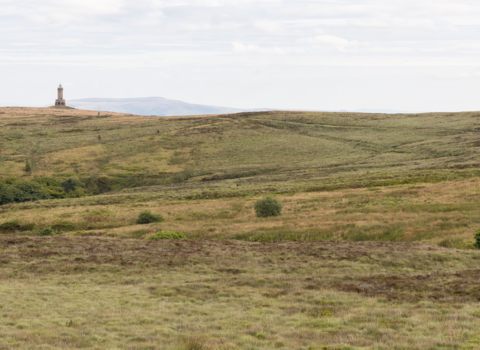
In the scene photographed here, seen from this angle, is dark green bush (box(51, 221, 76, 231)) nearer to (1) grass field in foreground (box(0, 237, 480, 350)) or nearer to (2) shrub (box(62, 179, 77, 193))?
(1) grass field in foreground (box(0, 237, 480, 350))

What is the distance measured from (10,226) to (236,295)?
3988 centimetres

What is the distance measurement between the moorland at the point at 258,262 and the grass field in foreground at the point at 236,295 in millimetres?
86

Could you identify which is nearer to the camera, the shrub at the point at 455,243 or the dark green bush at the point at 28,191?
the shrub at the point at 455,243

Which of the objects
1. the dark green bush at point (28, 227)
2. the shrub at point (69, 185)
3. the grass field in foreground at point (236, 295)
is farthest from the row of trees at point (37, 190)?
the grass field in foreground at point (236, 295)

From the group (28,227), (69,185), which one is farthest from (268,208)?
(69,185)

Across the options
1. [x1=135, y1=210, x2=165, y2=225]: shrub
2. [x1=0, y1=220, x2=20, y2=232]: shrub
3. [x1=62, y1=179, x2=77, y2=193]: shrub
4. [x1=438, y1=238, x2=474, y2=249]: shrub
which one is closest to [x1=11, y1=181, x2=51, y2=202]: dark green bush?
[x1=62, y1=179, x2=77, y2=193]: shrub

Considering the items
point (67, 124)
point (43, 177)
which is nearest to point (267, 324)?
point (43, 177)

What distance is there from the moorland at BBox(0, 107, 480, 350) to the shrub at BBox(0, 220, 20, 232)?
0.25m

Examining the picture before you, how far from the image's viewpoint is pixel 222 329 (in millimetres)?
13547

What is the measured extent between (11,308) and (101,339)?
624 cm

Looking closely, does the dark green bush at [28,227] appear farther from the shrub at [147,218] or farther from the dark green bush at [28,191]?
the dark green bush at [28,191]

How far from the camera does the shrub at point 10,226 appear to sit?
48.3 m

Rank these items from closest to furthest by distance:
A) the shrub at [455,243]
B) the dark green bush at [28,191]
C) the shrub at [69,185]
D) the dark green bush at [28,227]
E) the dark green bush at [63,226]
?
the shrub at [455,243] < the dark green bush at [63,226] < the dark green bush at [28,227] < the dark green bush at [28,191] < the shrub at [69,185]

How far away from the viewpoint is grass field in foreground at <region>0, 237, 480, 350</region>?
12.2 meters
